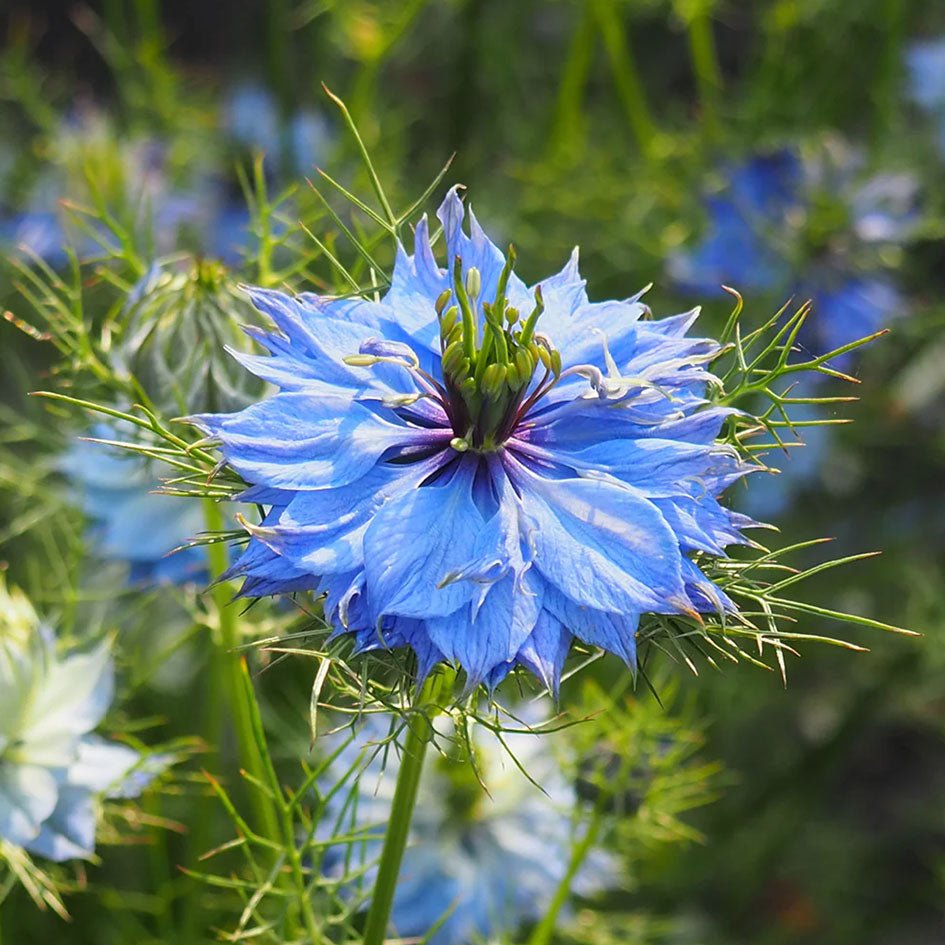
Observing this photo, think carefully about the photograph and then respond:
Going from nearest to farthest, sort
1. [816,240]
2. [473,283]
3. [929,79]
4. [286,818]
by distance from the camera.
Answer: [473,283], [286,818], [816,240], [929,79]

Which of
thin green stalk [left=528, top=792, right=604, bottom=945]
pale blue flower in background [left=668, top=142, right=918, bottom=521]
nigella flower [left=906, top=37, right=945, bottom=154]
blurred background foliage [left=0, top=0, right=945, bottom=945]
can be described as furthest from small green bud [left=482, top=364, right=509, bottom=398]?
nigella flower [left=906, top=37, right=945, bottom=154]

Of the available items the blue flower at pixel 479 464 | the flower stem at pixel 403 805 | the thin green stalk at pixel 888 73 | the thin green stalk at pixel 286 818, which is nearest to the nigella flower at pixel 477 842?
the thin green stalk at pixel 286 818

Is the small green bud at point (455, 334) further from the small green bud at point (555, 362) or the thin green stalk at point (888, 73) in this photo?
the thin green stalk at point (888, 73)

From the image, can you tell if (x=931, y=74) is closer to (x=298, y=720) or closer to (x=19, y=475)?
(x=298, y=720)

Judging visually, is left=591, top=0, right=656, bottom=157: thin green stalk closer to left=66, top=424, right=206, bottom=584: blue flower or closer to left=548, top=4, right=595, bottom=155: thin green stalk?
left=548, top=4, right=595, bottom=155: thin green stalk

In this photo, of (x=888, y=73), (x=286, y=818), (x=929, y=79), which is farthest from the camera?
(x=929, y=79)

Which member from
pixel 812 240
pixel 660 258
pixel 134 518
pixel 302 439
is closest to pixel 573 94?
pixel 660 258

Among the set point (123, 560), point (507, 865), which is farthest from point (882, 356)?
point (123, 560)

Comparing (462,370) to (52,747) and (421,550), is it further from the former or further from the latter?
(52,747)

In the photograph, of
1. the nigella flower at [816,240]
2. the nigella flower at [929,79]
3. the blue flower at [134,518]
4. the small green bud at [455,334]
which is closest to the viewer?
the small green bud at [455,334]
